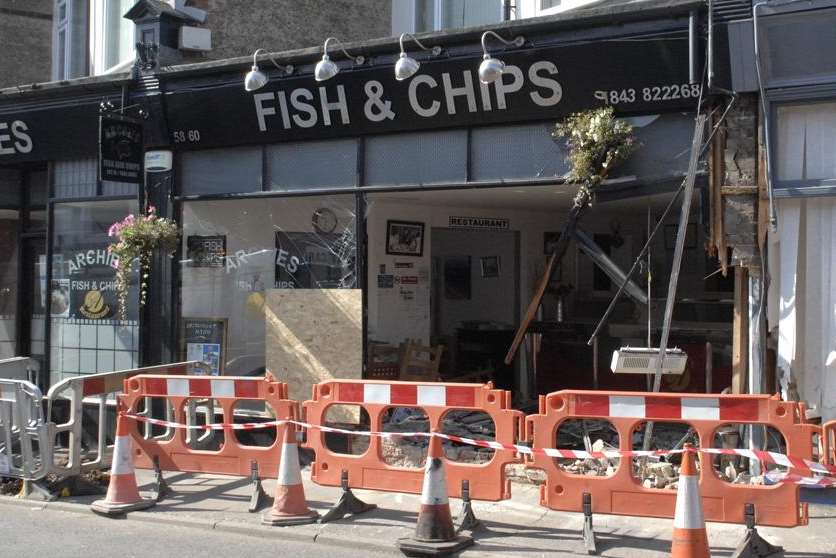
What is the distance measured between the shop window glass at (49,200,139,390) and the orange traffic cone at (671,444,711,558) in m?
7.93

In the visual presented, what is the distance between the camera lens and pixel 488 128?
9711mm

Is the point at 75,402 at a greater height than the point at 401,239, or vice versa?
the point at 401,239

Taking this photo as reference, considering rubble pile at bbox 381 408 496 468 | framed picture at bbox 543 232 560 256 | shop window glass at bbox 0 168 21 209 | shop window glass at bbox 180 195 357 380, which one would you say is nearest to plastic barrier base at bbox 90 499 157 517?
rubble pile at bbox 381 408 496 468

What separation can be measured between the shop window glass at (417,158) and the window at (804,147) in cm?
318

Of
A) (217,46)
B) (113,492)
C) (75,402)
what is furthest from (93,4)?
(113,492)

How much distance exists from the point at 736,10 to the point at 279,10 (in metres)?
6.95

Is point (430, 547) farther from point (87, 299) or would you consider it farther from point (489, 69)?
point (87, 299)

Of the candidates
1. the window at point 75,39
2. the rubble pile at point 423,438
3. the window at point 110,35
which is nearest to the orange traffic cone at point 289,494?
the rubble pile at point 423,438

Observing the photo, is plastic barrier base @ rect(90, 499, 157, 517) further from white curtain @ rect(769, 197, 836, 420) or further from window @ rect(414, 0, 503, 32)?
window @ rect(414, 0, 503, 32)

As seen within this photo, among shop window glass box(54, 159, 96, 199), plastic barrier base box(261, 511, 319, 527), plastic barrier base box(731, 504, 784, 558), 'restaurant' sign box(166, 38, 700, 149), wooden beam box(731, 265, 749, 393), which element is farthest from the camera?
shop window glass box(54, 159, 96, 199)

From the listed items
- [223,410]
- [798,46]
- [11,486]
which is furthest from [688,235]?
[11,486]

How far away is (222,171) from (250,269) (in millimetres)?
1251

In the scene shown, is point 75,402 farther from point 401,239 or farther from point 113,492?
point 401,239

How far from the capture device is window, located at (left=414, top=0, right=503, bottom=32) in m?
11.0
